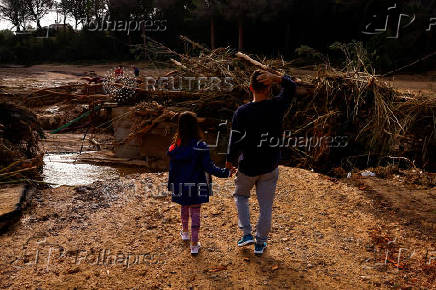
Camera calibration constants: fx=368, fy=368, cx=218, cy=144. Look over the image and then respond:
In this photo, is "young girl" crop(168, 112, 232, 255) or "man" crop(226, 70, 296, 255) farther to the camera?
"young girl" crop(168, 112, 232, 255)

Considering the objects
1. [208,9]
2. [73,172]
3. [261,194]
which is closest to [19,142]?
[73,172]

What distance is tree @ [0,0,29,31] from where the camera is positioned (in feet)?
115

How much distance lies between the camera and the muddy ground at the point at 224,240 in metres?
3.26

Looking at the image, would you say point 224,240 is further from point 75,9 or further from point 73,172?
point 75,9

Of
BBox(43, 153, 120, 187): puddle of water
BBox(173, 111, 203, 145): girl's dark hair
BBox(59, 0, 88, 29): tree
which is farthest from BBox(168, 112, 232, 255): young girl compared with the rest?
BBox(59, 0, 88, 29): tree

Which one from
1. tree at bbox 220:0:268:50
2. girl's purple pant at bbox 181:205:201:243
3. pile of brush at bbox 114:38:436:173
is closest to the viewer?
girl's purple pant at bbox 181:205:201:243

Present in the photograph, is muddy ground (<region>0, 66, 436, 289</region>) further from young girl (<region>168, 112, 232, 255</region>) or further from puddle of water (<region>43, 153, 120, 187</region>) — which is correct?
puddle of water (<region>43, 153, 120, 187</region>)

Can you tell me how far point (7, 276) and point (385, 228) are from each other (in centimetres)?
396

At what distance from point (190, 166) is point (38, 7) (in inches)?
1547

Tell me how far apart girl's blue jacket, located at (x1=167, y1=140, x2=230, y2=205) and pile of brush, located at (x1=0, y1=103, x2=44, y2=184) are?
9.80 ft

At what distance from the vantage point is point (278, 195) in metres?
5.35

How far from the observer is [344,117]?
7.19 metres

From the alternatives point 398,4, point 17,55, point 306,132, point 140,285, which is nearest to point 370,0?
point 398,4

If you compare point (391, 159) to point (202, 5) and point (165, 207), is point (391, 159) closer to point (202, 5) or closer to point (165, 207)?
point (165, 207)
